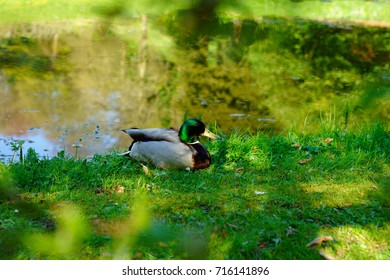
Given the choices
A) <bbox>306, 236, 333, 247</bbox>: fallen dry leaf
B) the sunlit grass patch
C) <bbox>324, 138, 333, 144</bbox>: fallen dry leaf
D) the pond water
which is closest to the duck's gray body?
the pond water

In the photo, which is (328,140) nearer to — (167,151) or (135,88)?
(167,151)

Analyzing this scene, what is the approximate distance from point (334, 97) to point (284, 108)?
1.02 m

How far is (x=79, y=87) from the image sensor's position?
884 cm

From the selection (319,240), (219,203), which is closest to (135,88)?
(219,203)

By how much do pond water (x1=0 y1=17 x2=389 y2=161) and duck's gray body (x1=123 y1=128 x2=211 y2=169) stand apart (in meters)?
0.96

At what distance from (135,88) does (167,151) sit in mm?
4070

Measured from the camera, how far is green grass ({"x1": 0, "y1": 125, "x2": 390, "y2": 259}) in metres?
2.99

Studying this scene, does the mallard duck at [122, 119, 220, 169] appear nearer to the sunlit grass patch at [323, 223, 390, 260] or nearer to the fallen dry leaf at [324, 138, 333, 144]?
the fallen dry leaf at [324, 138, 333, 144]

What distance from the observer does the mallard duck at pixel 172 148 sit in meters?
4.97

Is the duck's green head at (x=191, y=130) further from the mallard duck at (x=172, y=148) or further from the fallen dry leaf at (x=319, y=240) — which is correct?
the fallen dry leaf at (x=319, y=240)

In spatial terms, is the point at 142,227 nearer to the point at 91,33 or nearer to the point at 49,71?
the point at 49,71

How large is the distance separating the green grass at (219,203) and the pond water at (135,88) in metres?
1.04

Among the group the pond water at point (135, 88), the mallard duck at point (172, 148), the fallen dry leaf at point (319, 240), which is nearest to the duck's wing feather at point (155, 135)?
the mallard duck at point (172, 148)
